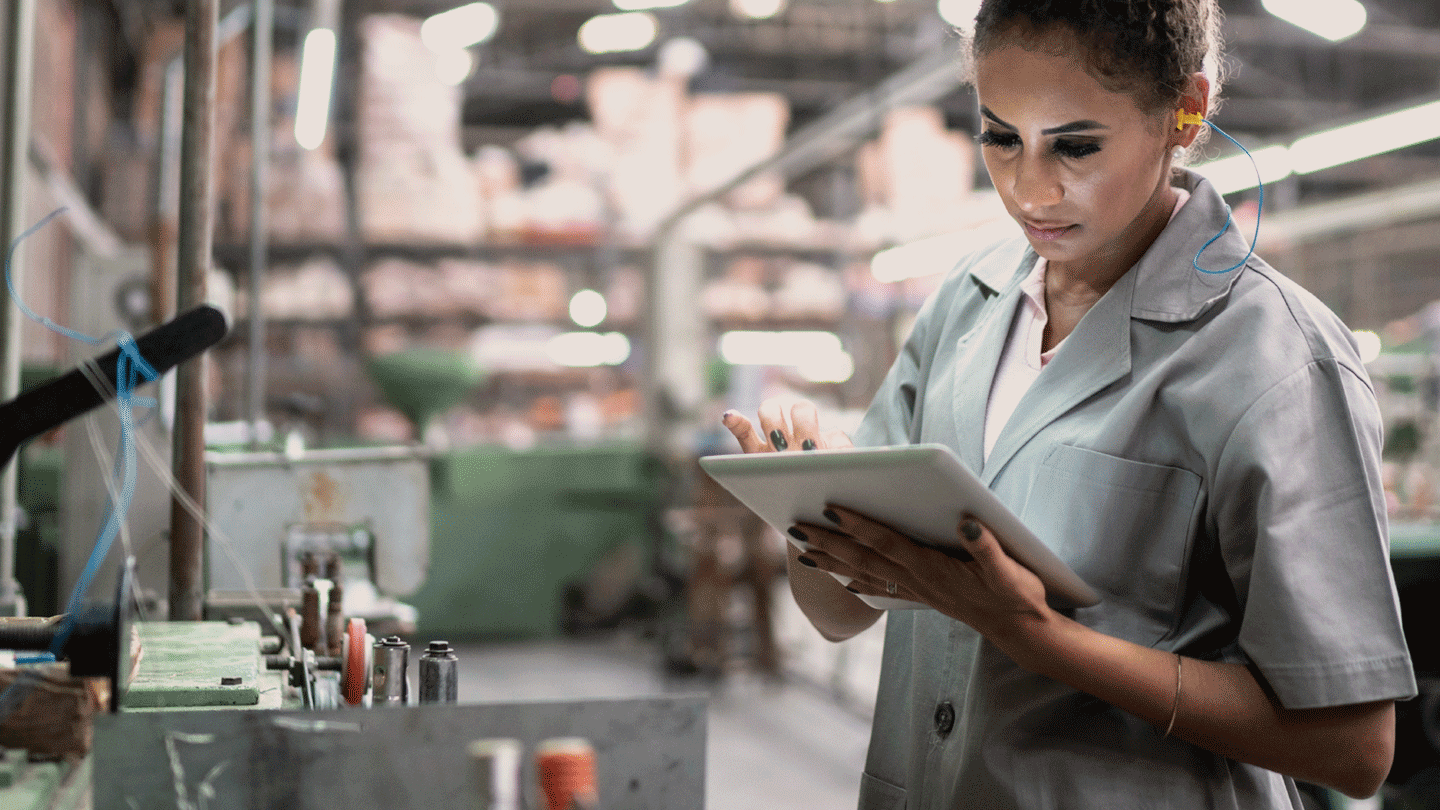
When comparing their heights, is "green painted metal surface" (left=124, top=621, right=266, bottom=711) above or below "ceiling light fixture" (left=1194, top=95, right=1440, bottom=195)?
below

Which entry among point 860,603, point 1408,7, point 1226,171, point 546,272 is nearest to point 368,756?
point 860,603

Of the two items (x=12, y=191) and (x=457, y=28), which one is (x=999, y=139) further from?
(x=457, y=28)

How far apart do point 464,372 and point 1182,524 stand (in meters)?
4.57

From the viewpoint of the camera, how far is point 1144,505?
93cm

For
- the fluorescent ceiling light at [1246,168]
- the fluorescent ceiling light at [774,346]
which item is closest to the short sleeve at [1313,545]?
the fluorescent ceiling light at [1246,168]

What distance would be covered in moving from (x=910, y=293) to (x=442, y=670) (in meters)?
7.16

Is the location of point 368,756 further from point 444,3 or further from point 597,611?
point 444,3

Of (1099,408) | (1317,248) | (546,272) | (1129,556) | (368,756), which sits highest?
(1317,248)

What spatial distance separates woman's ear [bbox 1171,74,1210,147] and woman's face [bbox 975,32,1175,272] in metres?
0.02

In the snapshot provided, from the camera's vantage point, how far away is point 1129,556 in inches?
37.3

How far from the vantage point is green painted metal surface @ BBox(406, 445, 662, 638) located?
5.68m

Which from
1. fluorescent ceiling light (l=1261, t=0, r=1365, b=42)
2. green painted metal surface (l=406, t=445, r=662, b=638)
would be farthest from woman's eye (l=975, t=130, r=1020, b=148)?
green painted metal surface (l=406, t=445, r=662, b=638)

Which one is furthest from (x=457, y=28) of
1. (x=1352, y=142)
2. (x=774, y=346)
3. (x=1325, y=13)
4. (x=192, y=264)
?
(x=192, y=264)

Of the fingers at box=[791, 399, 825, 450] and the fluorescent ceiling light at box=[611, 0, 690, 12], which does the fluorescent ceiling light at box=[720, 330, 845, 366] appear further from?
the fingers at box=[791, 399, 825, 450]
